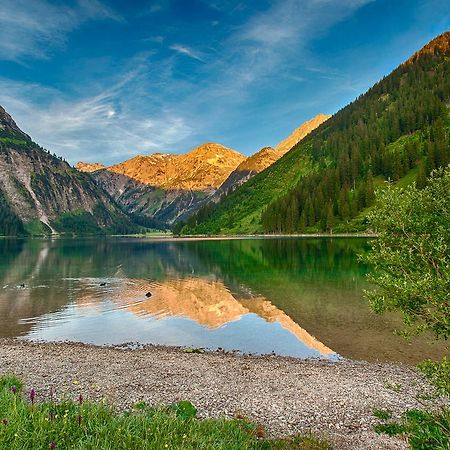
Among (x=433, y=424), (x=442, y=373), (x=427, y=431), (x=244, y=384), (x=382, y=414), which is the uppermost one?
(x=442, y=373)

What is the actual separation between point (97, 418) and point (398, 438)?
13.4 m

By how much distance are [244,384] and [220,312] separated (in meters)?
32.1

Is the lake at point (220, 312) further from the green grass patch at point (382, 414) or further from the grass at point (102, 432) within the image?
the grass at point (102, 432)

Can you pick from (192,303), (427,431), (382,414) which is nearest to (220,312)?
(192,303)

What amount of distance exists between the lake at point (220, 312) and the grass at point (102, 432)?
83.2 feet

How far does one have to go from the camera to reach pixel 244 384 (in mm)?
27234

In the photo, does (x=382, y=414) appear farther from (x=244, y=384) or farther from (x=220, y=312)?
(x=220, y=312)

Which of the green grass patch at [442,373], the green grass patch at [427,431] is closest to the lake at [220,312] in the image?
the green grass patch at [427,431]

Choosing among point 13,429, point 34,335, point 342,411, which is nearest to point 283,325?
point 342,411

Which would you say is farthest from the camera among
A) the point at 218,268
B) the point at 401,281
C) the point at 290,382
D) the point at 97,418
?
the point at 218,268

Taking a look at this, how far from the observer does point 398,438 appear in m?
17.3

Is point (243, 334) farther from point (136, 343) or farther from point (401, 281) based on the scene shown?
point (401, 281)

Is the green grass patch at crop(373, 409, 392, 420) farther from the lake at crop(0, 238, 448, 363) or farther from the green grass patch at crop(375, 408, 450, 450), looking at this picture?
the lake at crop(0, 238, 448, 363)

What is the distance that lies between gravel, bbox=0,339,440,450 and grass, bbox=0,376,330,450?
3.48 meters
